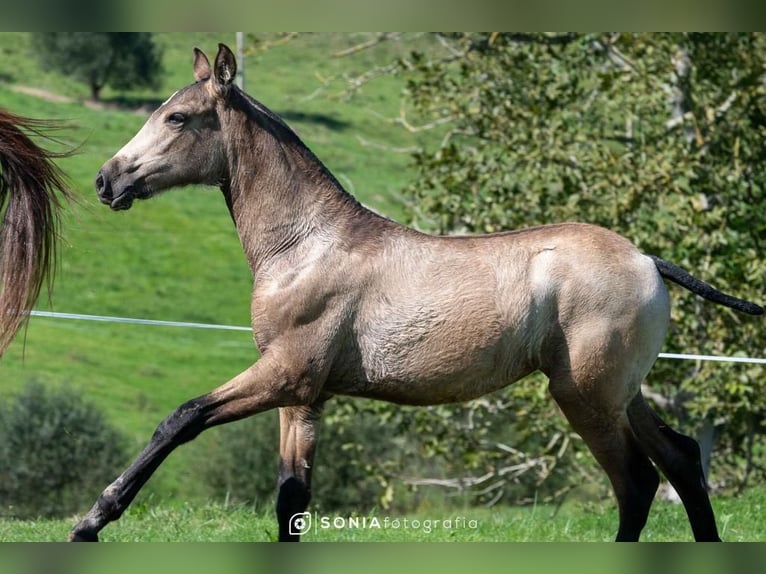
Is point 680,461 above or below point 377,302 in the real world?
below

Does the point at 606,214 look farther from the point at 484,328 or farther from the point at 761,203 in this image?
the point at 484,328

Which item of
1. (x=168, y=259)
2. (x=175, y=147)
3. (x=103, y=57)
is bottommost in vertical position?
(x=168, y=259)

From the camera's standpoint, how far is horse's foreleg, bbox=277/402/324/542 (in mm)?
5461

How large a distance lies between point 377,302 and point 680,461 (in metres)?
1.59

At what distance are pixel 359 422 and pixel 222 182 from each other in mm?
17514

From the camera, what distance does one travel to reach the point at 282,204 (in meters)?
5.55

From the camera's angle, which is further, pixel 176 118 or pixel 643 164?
pixel 643 164

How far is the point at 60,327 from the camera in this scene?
29578 millimetres

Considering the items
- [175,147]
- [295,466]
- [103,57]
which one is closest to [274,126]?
[175,147]

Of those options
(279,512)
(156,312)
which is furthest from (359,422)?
(279,512)

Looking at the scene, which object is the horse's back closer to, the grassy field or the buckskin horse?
the buckskin horse

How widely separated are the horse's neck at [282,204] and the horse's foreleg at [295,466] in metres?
0.68

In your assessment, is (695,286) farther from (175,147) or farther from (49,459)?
(49,459)

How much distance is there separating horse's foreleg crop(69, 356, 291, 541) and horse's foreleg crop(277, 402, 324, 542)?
0.33 metres
